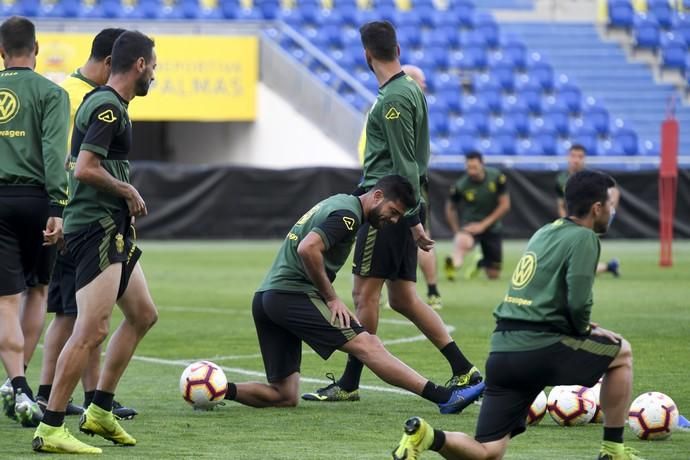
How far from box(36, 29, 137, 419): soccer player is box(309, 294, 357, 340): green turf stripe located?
1.26m

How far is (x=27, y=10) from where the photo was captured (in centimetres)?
3077

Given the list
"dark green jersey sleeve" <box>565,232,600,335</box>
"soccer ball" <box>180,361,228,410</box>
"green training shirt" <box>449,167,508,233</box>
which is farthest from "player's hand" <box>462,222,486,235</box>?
"dark green jersey sleeve" <box>565,232,600,335</box>

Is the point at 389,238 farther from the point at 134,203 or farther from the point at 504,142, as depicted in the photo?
the point at 504,142

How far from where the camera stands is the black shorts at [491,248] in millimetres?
20766

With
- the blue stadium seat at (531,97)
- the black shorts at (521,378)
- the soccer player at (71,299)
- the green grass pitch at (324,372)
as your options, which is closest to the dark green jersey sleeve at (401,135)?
the green grass pitch at (324,372)

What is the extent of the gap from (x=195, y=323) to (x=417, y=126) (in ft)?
18.5

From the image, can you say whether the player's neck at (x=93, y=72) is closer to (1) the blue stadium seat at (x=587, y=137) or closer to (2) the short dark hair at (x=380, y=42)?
(2) the short dark hair at (x=380, y=42)

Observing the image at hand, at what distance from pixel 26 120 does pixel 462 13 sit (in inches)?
1057

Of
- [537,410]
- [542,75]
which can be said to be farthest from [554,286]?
[542,75]

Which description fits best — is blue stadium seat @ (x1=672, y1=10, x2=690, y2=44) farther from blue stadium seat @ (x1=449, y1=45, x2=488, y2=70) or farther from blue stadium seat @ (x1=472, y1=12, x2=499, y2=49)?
blue stadium seat @ (x1=449, y1=45, x2=488, y2=70)

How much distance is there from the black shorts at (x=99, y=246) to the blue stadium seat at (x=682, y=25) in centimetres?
2978

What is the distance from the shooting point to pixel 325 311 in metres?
8.44

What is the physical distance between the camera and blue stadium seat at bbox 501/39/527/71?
1319 inches

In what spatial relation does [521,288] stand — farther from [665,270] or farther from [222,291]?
[665,270]
